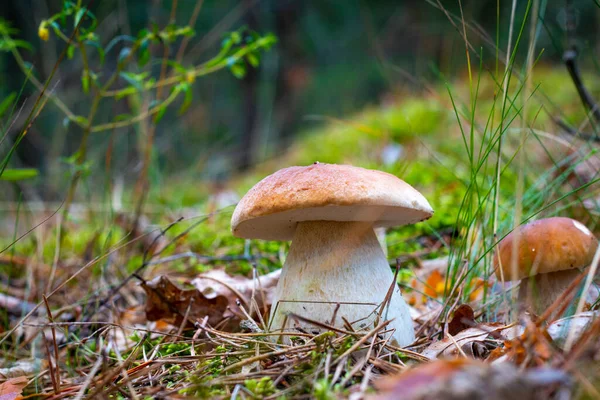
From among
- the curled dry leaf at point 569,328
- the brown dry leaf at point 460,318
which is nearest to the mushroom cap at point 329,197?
the brown dry leaf at point 460,318

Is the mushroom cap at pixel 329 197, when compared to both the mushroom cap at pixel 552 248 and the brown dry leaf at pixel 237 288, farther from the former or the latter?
the brown dry leaf at pixel 237 288

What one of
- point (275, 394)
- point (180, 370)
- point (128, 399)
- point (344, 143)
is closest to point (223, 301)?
point (180, 370)

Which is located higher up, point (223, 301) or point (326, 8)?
point (326, 8)

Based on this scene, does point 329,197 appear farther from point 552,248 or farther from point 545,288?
point 545,288

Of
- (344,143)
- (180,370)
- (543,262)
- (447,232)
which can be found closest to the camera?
(180,370)

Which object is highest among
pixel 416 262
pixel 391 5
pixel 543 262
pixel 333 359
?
pixel 391 5

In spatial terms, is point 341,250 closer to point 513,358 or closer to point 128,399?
point 513,358

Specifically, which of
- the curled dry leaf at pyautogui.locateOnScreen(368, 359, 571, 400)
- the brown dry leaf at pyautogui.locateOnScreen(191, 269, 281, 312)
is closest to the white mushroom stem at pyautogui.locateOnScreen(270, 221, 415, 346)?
the brown dry leaf at pyautogui.locateOnScreen(191, 269, 281, 312)

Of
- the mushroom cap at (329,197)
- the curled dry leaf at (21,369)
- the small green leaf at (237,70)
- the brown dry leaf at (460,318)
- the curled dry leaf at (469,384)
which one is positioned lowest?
the curled dry leaf at (21,369)
